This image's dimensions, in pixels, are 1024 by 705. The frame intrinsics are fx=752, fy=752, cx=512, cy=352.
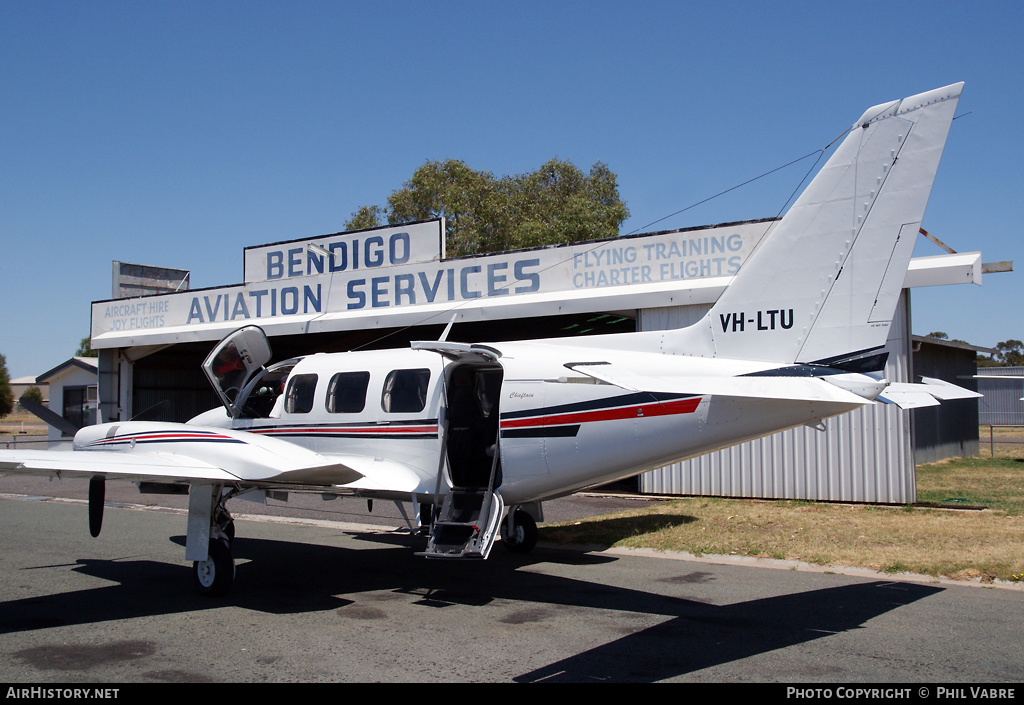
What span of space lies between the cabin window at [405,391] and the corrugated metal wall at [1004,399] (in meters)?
49.3

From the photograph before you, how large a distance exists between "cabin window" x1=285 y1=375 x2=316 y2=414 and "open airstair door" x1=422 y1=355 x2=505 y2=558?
227 centimetres

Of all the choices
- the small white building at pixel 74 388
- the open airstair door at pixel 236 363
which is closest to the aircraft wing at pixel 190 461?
the open airstair door at pixel 236 363

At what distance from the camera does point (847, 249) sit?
754 cm

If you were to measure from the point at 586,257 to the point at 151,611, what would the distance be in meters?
11.5

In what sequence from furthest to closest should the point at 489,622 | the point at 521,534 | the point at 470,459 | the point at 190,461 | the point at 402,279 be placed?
the point at 402,279 → the point at 521,534 → the point at 470,459 → the point at 190,461 → the point at 489,622

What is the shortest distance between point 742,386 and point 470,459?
415 cm

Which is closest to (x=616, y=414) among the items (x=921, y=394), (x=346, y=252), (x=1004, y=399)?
(x=921, y=394)

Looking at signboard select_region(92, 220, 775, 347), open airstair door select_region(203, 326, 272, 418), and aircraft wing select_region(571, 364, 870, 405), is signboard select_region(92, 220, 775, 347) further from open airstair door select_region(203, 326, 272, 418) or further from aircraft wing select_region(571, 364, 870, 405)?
aircraft wing select_region(571, 364, 870, 405)

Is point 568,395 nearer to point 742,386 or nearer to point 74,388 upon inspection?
point 742,386

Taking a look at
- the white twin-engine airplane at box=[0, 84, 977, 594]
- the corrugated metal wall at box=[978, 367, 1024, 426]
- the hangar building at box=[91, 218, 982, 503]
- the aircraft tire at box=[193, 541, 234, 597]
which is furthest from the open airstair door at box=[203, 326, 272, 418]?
the corrugated metal wall at box=[978, 367, 1024, 426]

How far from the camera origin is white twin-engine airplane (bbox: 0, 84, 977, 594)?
7258 millimetres

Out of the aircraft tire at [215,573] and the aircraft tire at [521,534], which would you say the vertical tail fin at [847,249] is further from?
the aircraft tire at [215,573]

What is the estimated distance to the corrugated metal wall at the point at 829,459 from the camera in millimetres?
14039
